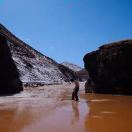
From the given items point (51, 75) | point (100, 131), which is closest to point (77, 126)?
point (100, 131)

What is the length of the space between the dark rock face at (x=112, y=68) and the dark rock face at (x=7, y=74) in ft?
26.1

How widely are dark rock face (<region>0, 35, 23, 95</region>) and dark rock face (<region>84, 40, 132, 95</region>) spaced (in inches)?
313

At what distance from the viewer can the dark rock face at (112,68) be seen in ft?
82.2

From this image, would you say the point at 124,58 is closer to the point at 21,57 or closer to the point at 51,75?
the point at 21,57

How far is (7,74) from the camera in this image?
3045cm

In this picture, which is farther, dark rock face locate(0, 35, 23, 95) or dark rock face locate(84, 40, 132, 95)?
dark rock face locate(0, 35, 23, 95)

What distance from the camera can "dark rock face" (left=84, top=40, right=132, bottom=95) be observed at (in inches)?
986

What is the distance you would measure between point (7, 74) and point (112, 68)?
10.8 metres

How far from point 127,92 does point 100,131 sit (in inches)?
683

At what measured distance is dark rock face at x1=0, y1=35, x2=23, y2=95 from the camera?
29.8m

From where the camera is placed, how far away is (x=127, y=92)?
25297 mm

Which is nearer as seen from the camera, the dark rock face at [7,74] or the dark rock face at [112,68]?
the dark rock face at [112,68]

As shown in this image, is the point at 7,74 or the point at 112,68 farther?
the point at 7,74

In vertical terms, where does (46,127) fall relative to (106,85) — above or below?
below
